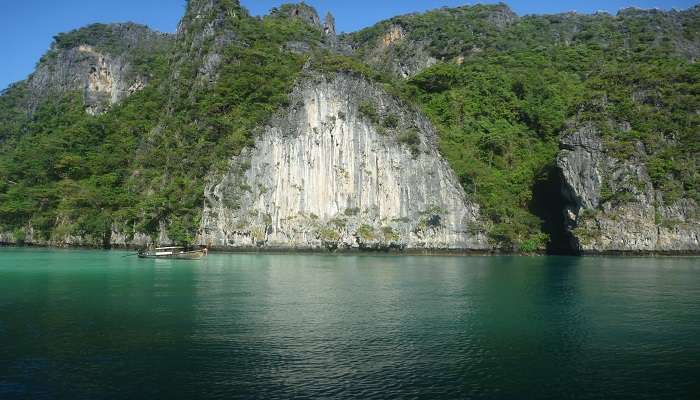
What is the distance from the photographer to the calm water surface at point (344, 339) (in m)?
10.3

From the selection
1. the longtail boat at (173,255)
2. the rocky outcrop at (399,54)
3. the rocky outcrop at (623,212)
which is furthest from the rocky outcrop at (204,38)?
the rocky outcrop at (623,212)

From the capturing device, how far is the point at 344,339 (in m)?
14.1

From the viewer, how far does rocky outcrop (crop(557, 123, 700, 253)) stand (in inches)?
1984

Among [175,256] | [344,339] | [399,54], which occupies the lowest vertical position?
[344,339]

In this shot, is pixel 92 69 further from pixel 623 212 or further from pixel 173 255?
pixel 623 212

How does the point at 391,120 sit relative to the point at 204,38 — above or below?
below

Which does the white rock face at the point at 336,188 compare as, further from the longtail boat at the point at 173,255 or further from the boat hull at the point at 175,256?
the boat hull at the point at 175,256

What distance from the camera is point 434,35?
291 feet

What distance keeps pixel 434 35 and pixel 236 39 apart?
3468 centimetres

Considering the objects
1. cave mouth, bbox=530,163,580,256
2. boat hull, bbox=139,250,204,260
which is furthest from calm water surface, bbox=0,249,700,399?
cave mouth, bbox=530,163,580,256

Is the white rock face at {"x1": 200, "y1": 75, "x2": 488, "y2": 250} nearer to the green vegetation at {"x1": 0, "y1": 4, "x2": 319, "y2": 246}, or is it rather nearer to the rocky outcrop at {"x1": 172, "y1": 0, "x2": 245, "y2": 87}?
the green vegetation at {"x1": 0, "y1": 4, "x2": 319, "y2": 246}

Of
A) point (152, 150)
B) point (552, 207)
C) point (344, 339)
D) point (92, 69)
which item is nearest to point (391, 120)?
point (552, 207)

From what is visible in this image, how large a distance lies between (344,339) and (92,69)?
296 ft

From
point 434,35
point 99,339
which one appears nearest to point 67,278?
point 99,339
